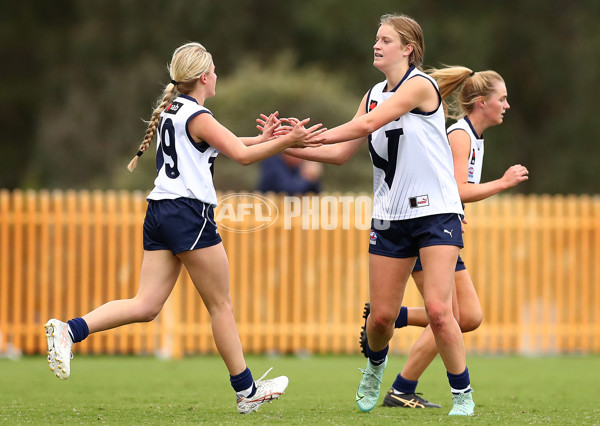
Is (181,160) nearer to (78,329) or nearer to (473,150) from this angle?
(78,329)

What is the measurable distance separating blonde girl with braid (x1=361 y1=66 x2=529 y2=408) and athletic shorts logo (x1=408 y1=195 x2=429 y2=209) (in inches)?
15.6

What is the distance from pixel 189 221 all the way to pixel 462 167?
1762 mm

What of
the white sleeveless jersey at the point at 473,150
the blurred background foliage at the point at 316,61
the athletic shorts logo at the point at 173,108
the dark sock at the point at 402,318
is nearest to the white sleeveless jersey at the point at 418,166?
the white sleeveless jersey at the point at 473,150

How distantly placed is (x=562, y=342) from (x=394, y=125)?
740cm

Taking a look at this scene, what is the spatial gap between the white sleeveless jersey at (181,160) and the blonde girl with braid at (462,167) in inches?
58.0

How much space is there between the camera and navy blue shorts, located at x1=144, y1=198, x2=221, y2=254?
5.59 metres

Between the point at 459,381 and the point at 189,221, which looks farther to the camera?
the point at 459,381

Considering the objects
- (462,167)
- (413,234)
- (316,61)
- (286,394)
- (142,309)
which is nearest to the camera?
(142,309)

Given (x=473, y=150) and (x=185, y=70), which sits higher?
(x=185, y=70)

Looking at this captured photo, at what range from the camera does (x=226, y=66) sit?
101 ft

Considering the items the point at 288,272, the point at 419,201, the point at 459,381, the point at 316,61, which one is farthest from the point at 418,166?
the point at 316,61

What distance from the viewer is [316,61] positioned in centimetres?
3123

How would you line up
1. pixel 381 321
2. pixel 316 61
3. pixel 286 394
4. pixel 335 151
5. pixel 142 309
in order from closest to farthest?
1. pixel 142 309
2. pixel 381 321
3. pixel 335 151
4. pixel 286 394
5. pixel 316 61

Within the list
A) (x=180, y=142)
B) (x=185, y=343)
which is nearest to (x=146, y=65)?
(x=185, y=343)
